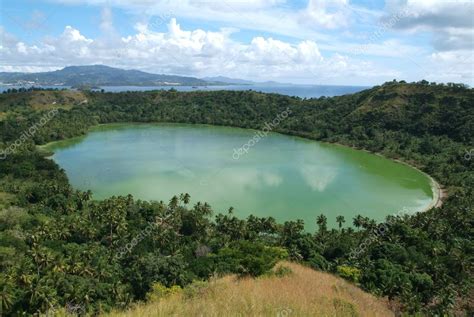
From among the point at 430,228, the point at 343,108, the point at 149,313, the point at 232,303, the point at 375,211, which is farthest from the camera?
the point at 343,108

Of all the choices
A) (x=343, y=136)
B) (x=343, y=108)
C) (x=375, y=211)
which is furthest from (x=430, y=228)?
(x=343, y=108)

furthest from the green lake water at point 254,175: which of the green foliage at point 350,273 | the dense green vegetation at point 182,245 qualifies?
the green foliage at point 350,273

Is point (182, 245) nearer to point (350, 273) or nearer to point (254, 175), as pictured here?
point (350, 273)

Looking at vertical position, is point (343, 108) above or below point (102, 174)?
above

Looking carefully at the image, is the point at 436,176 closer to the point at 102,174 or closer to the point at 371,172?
the point at 371,172

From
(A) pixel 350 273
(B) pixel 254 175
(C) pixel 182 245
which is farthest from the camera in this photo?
(B) pixel 254 175

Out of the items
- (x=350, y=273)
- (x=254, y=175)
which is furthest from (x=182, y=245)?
(x=254, y=175)

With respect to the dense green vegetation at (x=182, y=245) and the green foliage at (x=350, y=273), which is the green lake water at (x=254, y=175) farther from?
the green foliage at (x=350, y=273)

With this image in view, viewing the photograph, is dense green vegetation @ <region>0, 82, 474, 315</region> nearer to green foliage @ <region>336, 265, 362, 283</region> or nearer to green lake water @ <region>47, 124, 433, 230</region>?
green foliage @ <region>336, 265, 362, 283</region>
